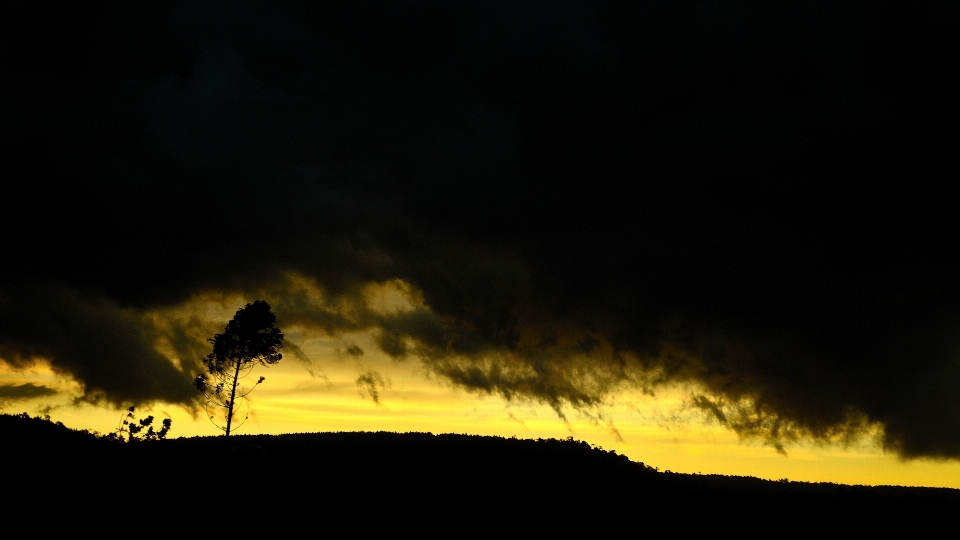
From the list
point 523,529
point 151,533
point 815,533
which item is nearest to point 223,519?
point 151,533

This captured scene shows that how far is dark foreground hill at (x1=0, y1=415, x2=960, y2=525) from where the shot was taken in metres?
45.7

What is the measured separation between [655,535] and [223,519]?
3248cm

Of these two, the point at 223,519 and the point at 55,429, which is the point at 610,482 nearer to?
the point at 223,519

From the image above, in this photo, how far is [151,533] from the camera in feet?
119

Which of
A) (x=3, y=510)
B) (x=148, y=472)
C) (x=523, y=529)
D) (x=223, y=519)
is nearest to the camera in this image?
(x=3, y=510)

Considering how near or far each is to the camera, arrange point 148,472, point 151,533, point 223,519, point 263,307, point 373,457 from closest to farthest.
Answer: point 151,533 < point 223,519 < point 148,472 < point 263,307 < point 373,457

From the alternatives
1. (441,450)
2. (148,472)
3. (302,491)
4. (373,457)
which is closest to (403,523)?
(302,491)

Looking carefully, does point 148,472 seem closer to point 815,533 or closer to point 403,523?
point 403,523

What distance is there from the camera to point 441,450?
265ft

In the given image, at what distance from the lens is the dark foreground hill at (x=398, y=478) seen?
1799 inches

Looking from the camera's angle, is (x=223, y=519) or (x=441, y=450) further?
(x=441, y=450)

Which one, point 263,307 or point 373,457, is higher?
point 263,307

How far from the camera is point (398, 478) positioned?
65625 mm

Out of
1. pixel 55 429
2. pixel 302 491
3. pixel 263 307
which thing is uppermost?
pixel 263 307
